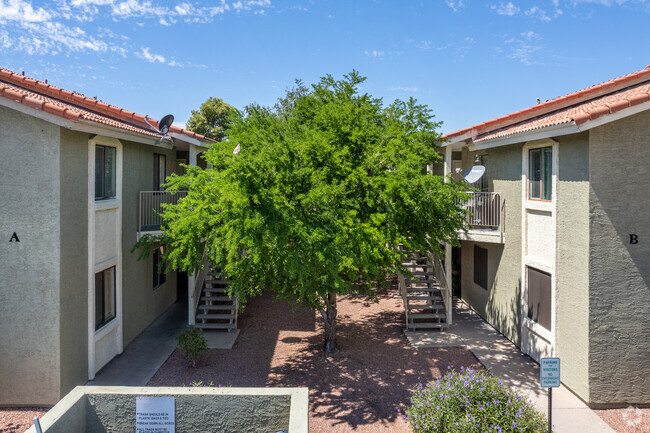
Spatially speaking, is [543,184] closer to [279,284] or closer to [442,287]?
[442,287]

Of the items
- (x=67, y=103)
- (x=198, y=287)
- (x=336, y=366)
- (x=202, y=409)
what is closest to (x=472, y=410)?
(x=202, y=409)

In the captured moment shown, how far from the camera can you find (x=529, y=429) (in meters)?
6.61

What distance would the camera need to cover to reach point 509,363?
10797 millimetres

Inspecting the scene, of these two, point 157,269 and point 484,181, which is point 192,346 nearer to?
point 157,269

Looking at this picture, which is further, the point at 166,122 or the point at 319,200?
the point at 166,122

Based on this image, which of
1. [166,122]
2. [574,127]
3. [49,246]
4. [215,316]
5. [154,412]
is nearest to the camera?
[154,412]

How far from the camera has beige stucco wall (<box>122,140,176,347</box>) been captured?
1191 cm

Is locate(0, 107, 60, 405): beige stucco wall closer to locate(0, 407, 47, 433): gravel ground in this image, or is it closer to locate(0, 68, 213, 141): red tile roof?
locate(0, 407, 47, 433): gravel ground

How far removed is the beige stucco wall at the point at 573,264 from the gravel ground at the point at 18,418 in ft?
34.8

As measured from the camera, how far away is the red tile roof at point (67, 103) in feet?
26.5

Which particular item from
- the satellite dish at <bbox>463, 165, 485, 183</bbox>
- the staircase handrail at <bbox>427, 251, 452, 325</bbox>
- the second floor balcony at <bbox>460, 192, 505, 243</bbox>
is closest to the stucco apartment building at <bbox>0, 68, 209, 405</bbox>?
the satellite dish at <bbox>463, 165, 485, 183</bbox>

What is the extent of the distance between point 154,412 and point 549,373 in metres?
5.52

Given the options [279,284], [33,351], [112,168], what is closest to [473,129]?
[279,284]

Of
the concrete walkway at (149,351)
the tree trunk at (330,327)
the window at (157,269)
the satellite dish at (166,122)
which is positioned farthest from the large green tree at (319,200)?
the window at (157,269)
